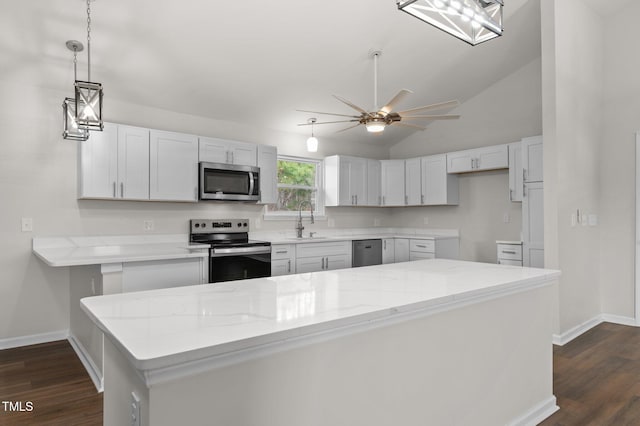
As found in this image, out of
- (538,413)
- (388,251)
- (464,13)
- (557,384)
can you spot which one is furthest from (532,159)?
(464,13)

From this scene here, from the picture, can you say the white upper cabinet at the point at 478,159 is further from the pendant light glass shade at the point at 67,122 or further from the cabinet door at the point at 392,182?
the pendant light glass shade at the point at 67,122

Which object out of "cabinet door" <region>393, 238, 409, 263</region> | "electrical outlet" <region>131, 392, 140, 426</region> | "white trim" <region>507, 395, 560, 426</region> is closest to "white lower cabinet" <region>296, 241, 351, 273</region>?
"cabinet door" <region>393, 238, 409, 263</region>

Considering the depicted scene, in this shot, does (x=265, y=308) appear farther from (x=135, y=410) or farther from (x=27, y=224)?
(x=27, y=224)

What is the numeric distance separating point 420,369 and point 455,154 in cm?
418

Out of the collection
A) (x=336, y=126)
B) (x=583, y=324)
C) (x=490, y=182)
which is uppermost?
(x=336, y=126)

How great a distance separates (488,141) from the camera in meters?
5.25

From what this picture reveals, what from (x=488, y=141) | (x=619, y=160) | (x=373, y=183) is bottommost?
(x=373, y=183)

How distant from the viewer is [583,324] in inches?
155

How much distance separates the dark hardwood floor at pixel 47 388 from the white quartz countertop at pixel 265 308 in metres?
1.34

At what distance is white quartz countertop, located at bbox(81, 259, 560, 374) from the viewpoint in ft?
3.20

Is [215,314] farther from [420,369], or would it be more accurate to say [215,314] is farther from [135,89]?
[135,89]

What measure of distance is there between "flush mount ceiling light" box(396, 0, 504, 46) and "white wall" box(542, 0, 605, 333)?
2.24 metres

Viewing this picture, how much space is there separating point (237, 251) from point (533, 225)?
3140 millimetres

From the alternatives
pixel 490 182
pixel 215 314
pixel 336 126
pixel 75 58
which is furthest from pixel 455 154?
pixel 215 314
